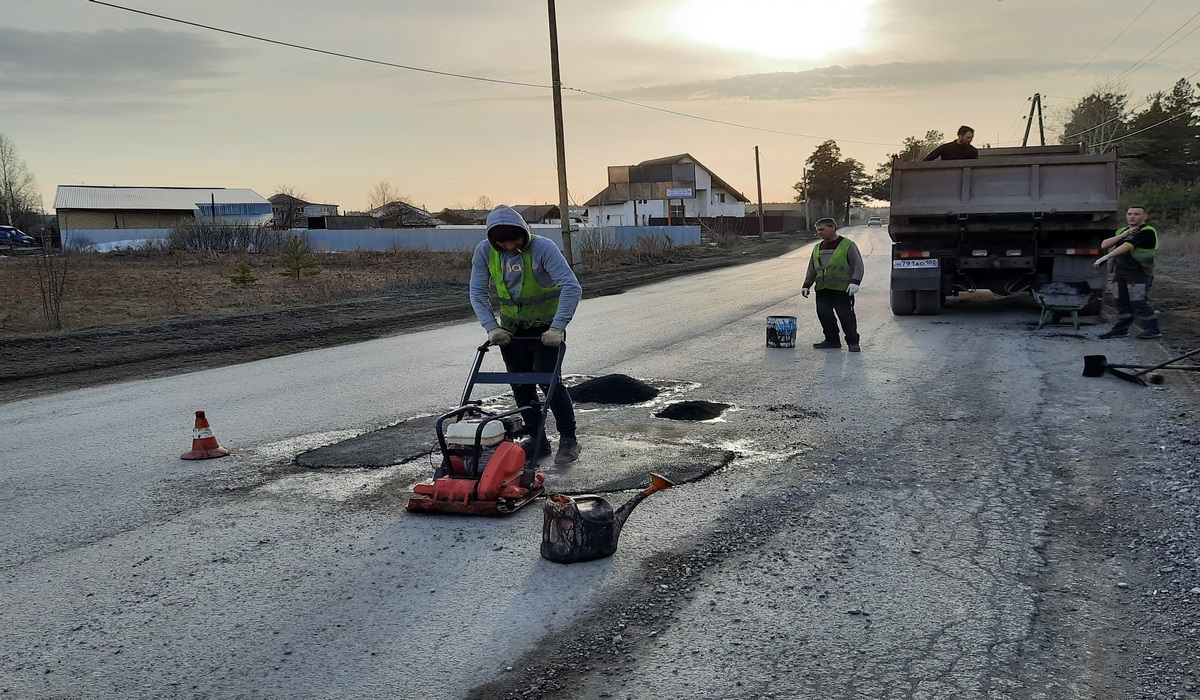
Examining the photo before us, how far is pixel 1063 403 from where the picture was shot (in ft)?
25.1

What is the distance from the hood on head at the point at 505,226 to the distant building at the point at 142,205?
246 ft

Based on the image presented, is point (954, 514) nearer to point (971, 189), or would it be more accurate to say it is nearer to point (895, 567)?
point (895, 567)

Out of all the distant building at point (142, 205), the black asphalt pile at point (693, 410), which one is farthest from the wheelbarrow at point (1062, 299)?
the distant building at point (142, 205)

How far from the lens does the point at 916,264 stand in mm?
13914

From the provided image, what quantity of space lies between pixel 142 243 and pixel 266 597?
56.6 metres

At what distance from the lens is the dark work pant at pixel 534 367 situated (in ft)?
19.8

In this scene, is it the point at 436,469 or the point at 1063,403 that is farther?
the point at 1063,403

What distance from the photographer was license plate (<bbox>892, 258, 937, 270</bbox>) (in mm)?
13836

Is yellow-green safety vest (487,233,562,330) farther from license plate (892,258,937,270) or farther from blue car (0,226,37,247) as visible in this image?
blue car (0,226,37,247)

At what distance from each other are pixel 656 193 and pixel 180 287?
5997cm

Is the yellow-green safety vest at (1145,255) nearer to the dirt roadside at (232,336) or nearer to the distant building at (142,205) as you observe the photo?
the dirt roadside at (232,336)

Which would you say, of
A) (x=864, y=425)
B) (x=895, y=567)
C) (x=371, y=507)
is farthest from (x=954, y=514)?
(x=371, y=507)

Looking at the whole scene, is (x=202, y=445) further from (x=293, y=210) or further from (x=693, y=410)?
(x=293, y=210)

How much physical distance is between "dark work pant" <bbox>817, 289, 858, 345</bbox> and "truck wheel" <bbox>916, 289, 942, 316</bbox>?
142 inches
